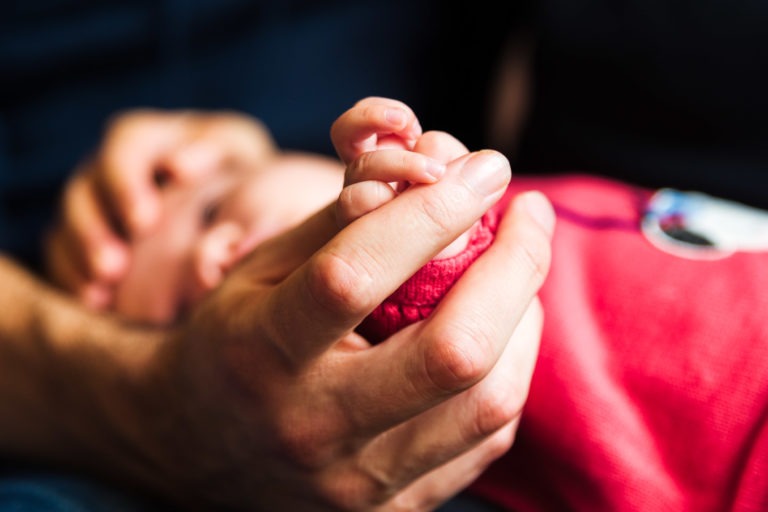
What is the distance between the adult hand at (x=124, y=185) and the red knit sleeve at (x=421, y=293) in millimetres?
565

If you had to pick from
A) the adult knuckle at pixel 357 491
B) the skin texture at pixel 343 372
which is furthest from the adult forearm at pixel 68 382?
the adult knuckle at pixel 357 491

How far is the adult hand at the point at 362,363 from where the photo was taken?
417mm

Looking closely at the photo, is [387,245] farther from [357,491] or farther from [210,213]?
[210,213]

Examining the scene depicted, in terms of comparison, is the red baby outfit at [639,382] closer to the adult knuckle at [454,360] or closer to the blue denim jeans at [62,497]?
the adult knuckle at [454,360]

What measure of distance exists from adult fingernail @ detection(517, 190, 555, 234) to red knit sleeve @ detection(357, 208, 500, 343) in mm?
46

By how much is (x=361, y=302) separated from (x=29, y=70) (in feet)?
3.40

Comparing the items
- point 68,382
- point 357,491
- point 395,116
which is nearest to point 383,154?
point 395,116

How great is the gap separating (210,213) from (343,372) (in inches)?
20.1

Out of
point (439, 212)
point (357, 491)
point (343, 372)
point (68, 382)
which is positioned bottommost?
point (68, 382)

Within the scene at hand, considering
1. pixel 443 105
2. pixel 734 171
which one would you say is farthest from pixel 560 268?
pixel 443 105

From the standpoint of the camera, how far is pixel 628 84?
3.21ft

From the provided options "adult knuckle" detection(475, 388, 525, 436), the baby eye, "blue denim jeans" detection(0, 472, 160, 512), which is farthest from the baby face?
"adult knuckle" detection(475, 388, 525, 436)

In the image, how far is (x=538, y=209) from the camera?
509 mm

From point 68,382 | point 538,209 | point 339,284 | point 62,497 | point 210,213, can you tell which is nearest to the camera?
point 339,284
